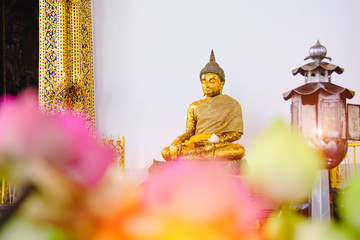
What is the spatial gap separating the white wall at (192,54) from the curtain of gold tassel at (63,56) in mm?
533

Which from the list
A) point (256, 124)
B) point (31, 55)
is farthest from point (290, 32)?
point (31, 55)

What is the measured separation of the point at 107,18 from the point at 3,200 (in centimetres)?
236

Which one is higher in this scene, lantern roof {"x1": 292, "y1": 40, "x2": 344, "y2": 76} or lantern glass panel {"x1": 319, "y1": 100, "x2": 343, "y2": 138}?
lantern roof {"x1": 292, "y1": 40, "x2": 344, "y2": 76}

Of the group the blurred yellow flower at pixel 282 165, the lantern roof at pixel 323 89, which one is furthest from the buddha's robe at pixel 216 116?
the blurred yellow flower at pixel 282 165

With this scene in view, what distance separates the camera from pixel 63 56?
3.28 meters

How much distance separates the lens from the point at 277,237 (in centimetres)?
Answer: 15

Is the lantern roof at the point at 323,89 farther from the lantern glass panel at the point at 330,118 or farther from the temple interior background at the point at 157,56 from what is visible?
the temple interior background at the point at 157,56

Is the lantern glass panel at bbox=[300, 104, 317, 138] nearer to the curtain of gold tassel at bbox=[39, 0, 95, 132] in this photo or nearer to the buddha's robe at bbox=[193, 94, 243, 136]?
the buddha's robe at bbox=[193, 94, 243, 136]

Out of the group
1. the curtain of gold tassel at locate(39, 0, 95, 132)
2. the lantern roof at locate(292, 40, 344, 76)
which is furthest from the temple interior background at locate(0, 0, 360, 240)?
the lantern roof at locate(292, 40, 344, 76)

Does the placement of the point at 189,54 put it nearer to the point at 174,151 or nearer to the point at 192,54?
the point at 192,54

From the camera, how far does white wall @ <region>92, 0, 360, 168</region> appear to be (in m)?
3.67

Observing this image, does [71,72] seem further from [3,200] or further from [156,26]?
[3,200]

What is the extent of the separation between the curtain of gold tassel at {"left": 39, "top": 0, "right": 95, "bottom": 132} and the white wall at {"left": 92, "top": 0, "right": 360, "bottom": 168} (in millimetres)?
533

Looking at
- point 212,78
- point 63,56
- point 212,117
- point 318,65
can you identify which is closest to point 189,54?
point 212,78
